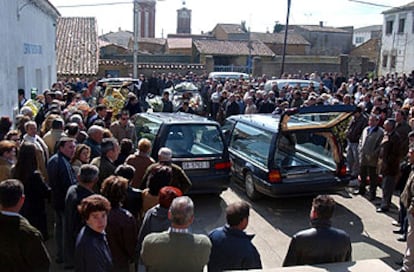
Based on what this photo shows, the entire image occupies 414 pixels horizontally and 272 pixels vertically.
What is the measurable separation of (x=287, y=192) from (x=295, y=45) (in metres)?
46.2

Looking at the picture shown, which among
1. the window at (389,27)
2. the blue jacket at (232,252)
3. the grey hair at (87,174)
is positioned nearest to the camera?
the blue jacket at (232,252)

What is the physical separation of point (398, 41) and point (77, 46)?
28.1m

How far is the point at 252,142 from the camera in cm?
932

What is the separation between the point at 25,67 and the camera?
570 inches

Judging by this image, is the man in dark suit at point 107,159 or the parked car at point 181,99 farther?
the parked car at point 181,99

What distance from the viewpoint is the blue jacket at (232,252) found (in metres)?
4.00

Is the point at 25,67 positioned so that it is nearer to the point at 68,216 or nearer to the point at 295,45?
the point at 68,216

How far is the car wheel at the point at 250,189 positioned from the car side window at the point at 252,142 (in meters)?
0.39

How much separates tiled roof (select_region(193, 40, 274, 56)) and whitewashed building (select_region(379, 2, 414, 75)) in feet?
35.3

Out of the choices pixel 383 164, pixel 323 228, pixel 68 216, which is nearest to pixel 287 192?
A: pixel 383 164

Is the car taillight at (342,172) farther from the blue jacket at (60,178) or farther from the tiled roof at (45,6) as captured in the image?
the tiled roof at (45,6)

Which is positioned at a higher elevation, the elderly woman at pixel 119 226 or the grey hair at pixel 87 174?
the grey hair at pixel 87 174

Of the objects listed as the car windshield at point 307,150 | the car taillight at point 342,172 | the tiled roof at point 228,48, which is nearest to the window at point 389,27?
the tiled roof at point 228,48

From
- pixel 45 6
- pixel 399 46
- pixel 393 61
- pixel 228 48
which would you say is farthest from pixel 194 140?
pixel 393 61
